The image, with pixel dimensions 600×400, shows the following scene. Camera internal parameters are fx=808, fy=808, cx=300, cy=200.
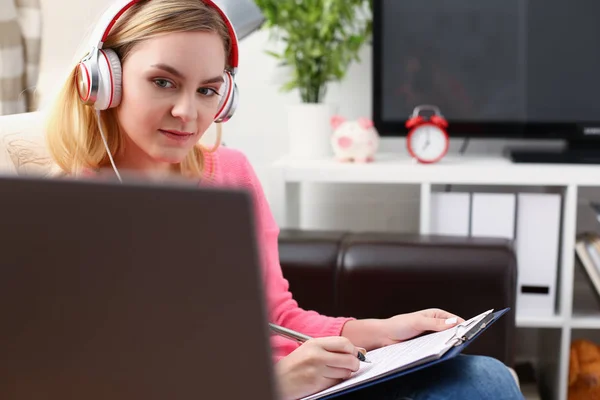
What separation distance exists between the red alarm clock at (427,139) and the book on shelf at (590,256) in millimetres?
420

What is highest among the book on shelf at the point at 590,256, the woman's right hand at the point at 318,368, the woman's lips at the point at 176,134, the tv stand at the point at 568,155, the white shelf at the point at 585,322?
the woman's lips at the point at 176,134

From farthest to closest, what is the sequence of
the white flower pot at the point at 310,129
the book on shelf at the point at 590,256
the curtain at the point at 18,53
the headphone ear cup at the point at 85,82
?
the white flower pot at the point at 310,129 → the book on shelf at the point at 590,256 → the curtain at the point at 18,53 → the headphone ear cup at the point at 85,82

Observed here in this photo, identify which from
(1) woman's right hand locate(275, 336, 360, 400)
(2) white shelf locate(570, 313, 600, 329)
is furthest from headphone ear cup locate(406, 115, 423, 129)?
(1) woman's right hand locate(275, 336, 360, 400)

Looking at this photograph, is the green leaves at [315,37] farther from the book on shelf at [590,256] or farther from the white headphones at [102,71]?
the white headphones at [102,71]

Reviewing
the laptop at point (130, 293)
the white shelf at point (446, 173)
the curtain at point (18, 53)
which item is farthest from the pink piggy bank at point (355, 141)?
the laptop at point (130, 293)

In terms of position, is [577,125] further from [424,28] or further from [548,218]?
[424,28]

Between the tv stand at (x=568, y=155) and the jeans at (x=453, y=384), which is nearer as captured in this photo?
the jeans at (x=453, y=384)

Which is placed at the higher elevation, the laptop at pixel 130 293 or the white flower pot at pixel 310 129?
the white flower pot at pixel 310 129

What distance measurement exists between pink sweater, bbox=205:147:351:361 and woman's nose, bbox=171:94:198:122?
0.19 m

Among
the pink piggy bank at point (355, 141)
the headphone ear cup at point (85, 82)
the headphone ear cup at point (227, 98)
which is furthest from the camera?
the pink piggy bank at point (355, 141)

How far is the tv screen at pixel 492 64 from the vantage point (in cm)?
212

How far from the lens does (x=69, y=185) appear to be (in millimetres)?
424

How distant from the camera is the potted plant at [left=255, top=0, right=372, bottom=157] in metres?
2.17

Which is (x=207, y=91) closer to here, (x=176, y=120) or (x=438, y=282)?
(x=176, y=120)
